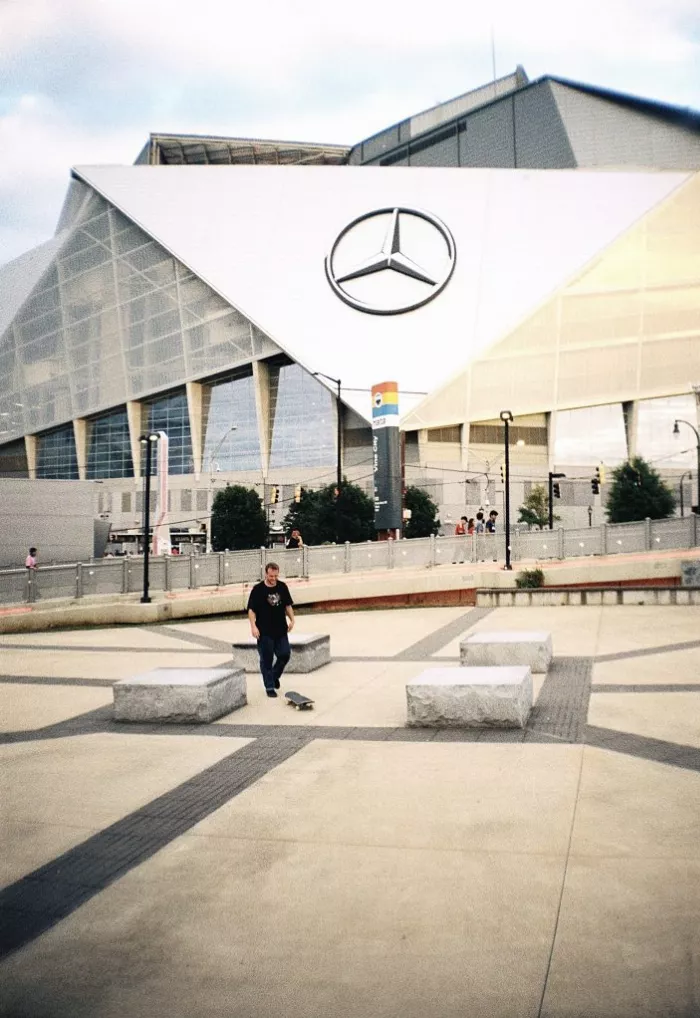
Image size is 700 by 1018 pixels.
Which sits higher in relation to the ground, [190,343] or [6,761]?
[190,343]

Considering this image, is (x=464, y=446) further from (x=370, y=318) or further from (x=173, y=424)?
(x=173, y=424)

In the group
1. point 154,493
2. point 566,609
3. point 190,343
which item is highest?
point 190,343

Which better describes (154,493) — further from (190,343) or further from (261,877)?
(261,877)

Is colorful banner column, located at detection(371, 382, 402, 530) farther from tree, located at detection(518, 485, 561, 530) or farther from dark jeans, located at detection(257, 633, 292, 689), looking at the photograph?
dark jeans, located at detection(257, 633, 292, 689)

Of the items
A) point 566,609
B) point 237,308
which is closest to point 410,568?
point 566,609

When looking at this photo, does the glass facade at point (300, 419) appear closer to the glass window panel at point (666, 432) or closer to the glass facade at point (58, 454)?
the glass facade at point (58, 454)

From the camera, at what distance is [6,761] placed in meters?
6.62

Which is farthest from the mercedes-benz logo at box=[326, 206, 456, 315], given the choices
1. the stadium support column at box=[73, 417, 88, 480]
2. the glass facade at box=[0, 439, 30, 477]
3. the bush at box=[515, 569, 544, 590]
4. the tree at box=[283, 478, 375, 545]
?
the bush at box=[515, 569, 544, 590]

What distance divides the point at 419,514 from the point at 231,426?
22420mm

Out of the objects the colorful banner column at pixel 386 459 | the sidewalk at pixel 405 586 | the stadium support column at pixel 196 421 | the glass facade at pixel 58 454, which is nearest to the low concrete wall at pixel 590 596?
the sidewalk at pixel 405 586

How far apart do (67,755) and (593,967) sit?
4.86m

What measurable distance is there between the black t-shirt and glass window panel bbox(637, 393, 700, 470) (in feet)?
188

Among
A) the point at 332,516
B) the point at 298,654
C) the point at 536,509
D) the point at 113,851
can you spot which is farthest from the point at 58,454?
the point at 113,851

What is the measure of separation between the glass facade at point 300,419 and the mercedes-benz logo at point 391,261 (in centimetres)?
807
